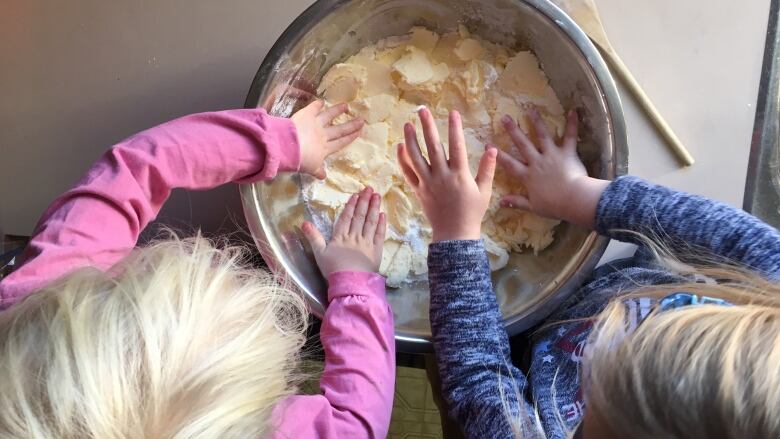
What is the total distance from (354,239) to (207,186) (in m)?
0.15

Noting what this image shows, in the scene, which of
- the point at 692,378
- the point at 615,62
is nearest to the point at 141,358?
the point at 692,378

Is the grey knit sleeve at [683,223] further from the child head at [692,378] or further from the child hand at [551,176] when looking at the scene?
the child head at [692,378]

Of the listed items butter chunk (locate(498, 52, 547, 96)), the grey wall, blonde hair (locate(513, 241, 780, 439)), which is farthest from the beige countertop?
blonde hair (locate(513, 241, 780, 439))

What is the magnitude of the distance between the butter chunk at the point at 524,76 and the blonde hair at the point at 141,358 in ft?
1.20

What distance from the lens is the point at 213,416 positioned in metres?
0.33

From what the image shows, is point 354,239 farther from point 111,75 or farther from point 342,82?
point 111,75

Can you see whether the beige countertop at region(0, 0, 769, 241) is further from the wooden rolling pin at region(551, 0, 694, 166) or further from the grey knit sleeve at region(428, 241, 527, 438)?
the grey knit sleeve at region(428, 241, 527, 438)

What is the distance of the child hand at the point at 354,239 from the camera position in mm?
573

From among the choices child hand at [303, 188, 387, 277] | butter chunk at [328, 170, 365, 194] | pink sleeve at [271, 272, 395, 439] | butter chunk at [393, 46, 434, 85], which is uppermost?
butter chunk at [393, 46, 434, 85]

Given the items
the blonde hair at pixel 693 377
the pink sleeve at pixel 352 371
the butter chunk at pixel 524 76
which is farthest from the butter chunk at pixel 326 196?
the blonde hair at pixel 693 377

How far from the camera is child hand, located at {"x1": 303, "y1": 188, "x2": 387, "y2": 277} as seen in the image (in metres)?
0.57

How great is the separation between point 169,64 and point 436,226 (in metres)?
0.37

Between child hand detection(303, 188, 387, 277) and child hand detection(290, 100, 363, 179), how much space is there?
2.1 inches

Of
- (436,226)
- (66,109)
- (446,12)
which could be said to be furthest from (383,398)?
(66,109)
